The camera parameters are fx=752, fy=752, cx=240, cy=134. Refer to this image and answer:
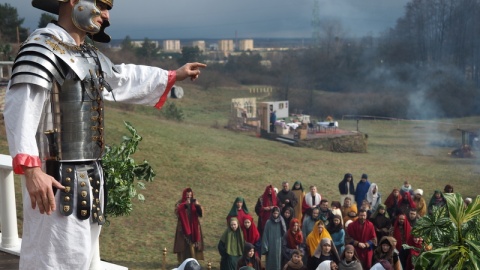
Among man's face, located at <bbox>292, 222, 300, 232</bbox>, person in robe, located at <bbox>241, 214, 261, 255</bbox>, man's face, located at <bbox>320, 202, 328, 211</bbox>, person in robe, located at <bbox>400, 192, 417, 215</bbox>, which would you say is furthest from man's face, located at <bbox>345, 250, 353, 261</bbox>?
person in robe, located at <bbox>400, 192, 417, 215</bbox>

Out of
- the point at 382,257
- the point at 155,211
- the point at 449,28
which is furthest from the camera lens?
the point at 449,28

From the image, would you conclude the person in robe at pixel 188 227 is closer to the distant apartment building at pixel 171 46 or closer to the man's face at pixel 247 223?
the man's face at pixel 247 223

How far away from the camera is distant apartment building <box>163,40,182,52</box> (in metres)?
31.1

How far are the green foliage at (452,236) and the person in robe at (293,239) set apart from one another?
21.2 ft

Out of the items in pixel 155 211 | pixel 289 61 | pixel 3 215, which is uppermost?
pixel 289 61

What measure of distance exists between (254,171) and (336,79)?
495 inches

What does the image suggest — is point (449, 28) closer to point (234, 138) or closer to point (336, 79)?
point (336, 79)

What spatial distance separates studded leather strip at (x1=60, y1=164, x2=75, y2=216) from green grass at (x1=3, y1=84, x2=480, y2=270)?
1038cm

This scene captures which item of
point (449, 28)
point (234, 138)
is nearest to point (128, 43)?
point (234, 138)

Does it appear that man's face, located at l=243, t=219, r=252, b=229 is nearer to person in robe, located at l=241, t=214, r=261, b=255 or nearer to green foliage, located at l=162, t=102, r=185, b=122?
person in robe, located at l=241, t=214, r=261, b=255

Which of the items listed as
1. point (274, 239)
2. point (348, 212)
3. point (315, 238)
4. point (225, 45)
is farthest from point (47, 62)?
point (225, 45)

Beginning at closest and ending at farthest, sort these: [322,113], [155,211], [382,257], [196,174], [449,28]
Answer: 1. [382,257]
2. [155,211]
3. [196,174]
4. [322,113]
5. [449,28]

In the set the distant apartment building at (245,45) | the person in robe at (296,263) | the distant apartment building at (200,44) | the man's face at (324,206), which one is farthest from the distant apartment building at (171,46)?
the person in robe at (296,263)

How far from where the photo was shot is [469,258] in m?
2.83
